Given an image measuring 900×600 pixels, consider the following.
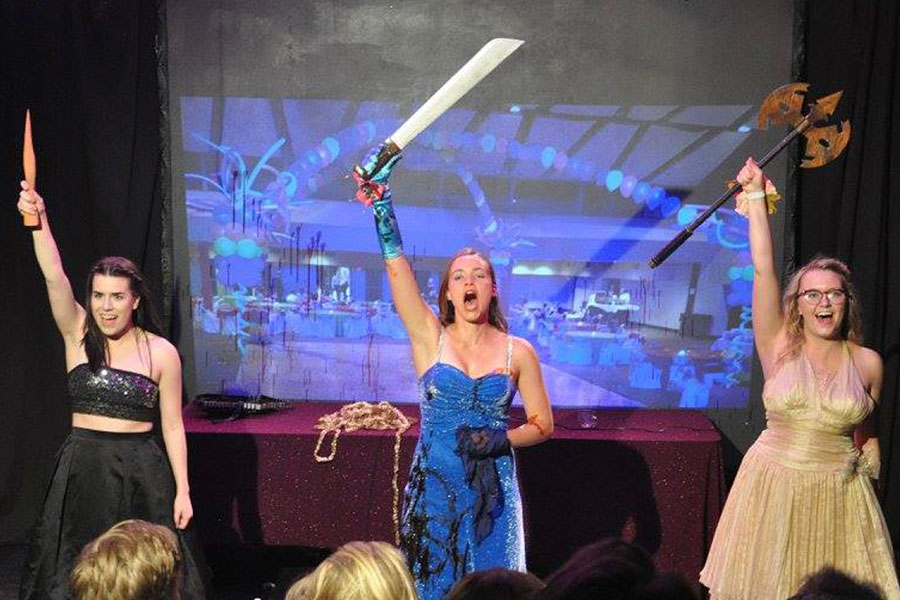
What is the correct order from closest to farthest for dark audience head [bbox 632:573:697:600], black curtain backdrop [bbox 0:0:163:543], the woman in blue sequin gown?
dark audience head [bbox 632:573:697:600] < the woman in blue sequin gown < black curtain backdrop [bbox 0:0:163:543]

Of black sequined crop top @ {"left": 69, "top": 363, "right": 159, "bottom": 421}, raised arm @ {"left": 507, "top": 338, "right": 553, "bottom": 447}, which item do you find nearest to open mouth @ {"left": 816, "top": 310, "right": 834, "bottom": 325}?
raised arm @ {"left": 507, "top": 338, "right": 553, "bottom": 447}

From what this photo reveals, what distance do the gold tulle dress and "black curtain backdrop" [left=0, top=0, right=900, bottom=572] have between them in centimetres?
186

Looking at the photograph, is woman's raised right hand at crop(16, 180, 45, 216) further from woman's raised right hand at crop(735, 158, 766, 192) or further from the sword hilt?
woman's raised right hand at crop(735, 158, 766, 192)

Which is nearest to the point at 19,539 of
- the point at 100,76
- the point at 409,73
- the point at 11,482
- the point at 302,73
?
the point at 11,482

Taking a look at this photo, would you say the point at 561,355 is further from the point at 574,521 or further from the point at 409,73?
the point at 409,73

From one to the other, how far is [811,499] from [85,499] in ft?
8.49

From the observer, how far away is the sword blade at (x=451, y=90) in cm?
316

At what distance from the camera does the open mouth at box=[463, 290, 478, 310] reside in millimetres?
3432

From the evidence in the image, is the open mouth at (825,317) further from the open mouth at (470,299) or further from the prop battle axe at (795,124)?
the open mouth at (470,299)

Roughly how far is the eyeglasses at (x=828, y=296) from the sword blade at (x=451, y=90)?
4.53 ft

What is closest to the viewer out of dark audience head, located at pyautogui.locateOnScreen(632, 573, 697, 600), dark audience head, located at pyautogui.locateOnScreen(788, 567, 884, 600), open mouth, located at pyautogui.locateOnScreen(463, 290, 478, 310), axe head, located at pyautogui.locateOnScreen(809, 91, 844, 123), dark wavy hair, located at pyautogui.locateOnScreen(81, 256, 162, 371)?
dark audience head, located at pyautogui.locateOnScreen(632, 573, 697, 600)

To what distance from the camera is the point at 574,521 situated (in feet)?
16.0

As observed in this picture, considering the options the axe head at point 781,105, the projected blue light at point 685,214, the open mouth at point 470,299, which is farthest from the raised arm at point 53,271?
the projected blue light at point 685,214

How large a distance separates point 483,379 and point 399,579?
130 cm
